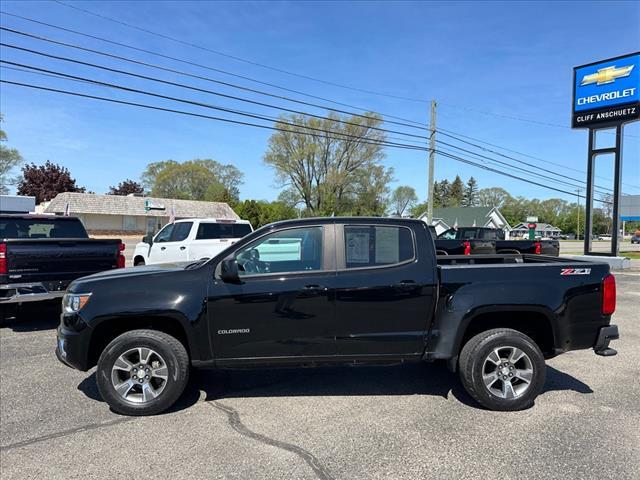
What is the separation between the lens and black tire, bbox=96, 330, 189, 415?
161 inches

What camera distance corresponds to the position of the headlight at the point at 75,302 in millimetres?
4133

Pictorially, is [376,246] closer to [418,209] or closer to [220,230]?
[220,230]

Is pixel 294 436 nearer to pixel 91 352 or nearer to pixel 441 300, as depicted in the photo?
pixel 441 300

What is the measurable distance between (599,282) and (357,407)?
8.62 ft

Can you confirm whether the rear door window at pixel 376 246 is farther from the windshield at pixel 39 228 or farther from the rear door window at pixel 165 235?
the rear door window at pixel 165 235

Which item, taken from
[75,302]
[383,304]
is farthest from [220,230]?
[383,304]

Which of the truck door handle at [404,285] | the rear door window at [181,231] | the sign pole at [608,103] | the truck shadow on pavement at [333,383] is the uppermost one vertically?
the sign pole at [608,103]

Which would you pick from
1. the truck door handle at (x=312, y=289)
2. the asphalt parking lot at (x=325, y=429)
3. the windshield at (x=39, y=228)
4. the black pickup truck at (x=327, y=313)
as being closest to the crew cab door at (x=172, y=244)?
the windshield at (x=39, y=228)

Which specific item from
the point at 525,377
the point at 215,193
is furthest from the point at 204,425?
the point at 215,193

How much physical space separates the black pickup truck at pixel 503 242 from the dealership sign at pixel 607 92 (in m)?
6.60

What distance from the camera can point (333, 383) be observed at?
4914 mm

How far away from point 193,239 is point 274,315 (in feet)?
24.2

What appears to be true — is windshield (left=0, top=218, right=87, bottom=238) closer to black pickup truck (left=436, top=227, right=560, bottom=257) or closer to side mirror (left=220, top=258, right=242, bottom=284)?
side mirror (left=220, top=258, right=242, bottom=284)

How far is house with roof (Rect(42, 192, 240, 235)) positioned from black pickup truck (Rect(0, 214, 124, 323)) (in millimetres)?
45739
